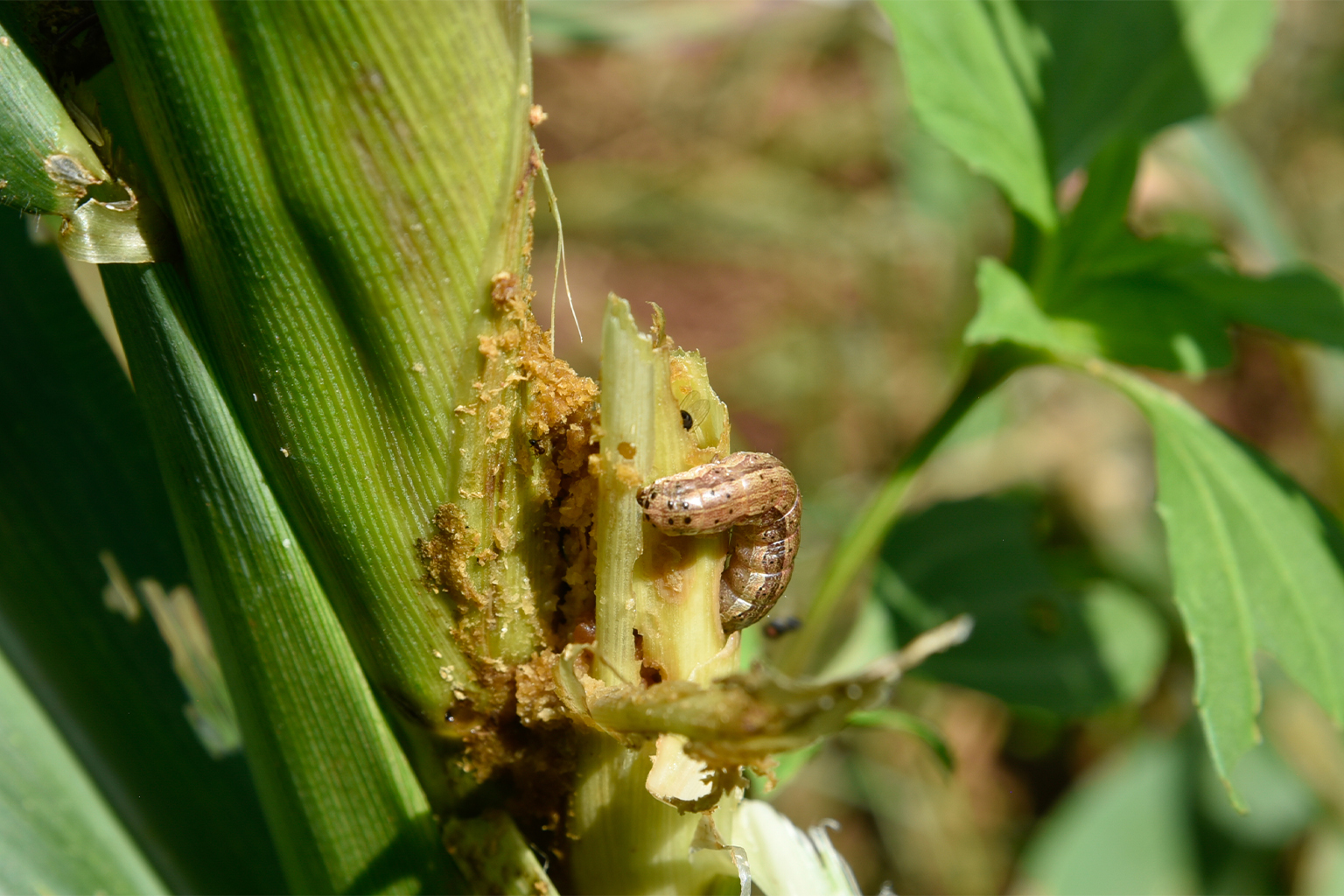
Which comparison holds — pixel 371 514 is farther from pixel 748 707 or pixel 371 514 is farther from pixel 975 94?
pixel 975 94

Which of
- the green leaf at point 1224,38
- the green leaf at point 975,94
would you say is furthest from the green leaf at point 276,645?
the green leaf at point 1224,38

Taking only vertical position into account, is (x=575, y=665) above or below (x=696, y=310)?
above

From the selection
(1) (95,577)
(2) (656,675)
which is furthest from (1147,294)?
(1) (95,577)

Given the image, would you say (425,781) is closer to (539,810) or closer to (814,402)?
(539,810)

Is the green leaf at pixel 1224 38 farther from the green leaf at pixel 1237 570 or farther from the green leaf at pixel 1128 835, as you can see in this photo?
the green leaf at pixel 1128 835

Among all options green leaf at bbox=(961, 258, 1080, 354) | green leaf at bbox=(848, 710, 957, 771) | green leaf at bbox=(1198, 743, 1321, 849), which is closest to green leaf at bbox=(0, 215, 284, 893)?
green leaf at bbox=(848, 710, 957, 771)

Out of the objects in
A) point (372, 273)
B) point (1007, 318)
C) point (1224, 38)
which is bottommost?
point (1007, 318)

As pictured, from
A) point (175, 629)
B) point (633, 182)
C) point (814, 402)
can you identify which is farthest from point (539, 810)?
point (633, 182)
